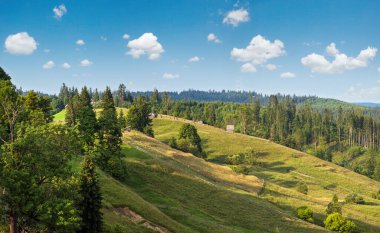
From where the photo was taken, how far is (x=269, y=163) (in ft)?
487

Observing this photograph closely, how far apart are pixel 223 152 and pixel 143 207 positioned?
111693 mm

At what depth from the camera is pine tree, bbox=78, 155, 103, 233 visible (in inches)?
1238

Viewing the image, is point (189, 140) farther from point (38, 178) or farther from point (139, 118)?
point (38, 178)

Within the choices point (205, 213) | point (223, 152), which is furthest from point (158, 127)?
point (205, 213)

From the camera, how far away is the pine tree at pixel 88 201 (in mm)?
31453

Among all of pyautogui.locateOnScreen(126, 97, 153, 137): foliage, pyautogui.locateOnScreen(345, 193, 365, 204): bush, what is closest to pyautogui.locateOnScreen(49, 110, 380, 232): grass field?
pyautogui.locateOnScreen(345, 193, 365, 204): bush

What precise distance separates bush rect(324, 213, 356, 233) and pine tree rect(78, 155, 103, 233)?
53.4 meters

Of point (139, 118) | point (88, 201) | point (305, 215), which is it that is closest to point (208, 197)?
point (305, 215)

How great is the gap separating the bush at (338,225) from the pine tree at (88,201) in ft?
175

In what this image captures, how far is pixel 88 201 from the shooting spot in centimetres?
3159

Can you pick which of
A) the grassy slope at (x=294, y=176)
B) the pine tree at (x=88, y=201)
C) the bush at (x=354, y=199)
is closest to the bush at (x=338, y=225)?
the grassy slope at (x=294, y=176)

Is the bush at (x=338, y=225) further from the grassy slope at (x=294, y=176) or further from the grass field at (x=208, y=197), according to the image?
the grassy slope at (x=294, y=176)

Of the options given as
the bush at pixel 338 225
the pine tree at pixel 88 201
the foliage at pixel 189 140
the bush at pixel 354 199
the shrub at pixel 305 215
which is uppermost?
the pine tree at pixel 88 201

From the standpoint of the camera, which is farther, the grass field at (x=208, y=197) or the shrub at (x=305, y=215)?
the shrub at (x=305, y=215)
